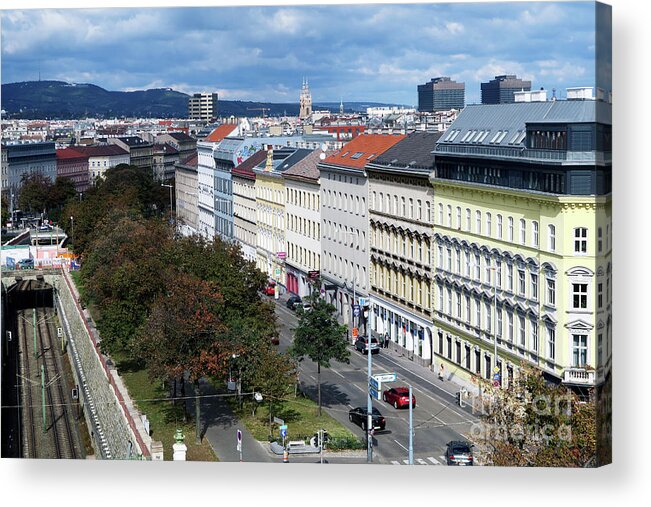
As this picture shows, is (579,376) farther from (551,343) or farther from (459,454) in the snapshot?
(459,454)

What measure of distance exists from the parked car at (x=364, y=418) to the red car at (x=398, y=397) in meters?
0.90

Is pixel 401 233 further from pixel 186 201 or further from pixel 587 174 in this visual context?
pixel 186 201

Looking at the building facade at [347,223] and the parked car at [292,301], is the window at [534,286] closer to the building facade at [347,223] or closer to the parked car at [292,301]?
the building facade at [347,223]

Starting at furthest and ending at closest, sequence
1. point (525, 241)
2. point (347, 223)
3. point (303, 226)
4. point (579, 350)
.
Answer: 1. point (303, 226)
2. point (347, 223)
3. point (525, 241)
4. point (579, 350)

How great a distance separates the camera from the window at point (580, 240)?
3931 centimetres

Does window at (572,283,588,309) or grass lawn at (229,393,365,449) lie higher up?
window at (572,283,588,309)

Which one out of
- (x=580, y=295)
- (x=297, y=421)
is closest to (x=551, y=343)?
(x=580, y=295)

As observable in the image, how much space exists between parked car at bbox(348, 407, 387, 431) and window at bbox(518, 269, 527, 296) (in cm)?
642

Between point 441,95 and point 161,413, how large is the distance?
86.4 ft

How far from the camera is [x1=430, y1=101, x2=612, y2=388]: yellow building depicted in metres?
37.8

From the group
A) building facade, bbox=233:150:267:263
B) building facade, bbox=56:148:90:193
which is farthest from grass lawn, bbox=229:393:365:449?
building facade, bbox=56:148:90:193

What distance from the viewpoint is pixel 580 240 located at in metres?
39.7

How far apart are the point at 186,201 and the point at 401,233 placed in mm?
60382

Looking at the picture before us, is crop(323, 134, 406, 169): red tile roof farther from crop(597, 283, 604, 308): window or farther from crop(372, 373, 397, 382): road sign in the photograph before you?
crop(597, 283, 604, 308): window
